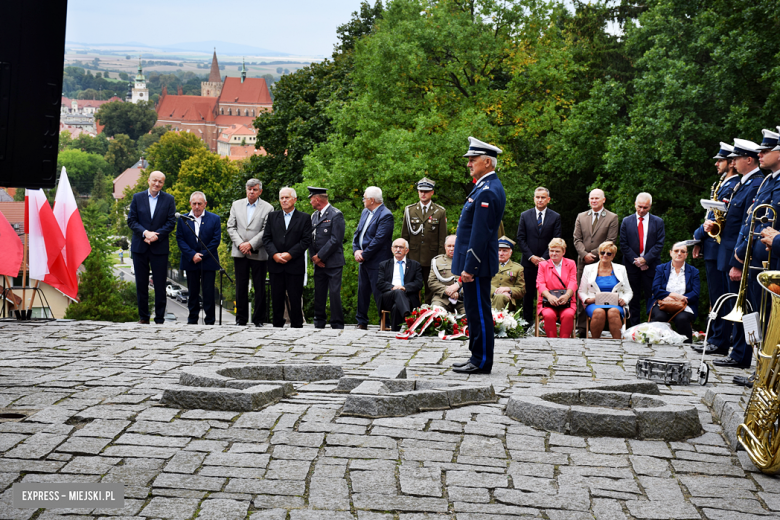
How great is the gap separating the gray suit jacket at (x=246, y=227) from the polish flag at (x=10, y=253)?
3.03 metres

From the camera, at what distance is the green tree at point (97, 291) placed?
5178 cm

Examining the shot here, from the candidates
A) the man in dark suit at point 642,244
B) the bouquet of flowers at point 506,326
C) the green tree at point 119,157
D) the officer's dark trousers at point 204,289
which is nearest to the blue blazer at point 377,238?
the bouquet of flowers at point 506,326

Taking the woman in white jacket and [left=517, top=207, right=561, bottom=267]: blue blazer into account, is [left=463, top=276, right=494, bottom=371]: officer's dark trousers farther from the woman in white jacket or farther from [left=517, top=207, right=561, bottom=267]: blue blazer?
[left=517, top=207, right=561, bottom=267]: blue blazer

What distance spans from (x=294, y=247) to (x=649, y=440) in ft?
23.9

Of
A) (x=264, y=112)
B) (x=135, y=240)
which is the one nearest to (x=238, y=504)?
(x=135, y=240)

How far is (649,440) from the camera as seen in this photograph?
215 inches

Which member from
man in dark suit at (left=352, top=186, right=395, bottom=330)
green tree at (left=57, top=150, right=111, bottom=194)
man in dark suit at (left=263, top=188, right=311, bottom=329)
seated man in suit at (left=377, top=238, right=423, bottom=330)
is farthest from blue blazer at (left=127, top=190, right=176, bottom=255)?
green tree at (left=57, top=150, right=111, bottom=194)

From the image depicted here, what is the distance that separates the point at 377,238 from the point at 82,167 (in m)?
115

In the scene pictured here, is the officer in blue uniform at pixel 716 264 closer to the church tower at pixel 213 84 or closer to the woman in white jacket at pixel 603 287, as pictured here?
the woman in white jacket at pixel 603 287

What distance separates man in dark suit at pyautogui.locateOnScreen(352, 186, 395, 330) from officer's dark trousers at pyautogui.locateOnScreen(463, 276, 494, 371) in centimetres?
408

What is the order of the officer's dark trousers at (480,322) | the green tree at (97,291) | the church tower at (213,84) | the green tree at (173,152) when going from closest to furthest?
the officer's dark trousers at (480,322), the green tree at (97,291), the green tree at (173,152), the church tower at (213,84)

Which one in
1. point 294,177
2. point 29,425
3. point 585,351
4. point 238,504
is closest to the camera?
point 238,504

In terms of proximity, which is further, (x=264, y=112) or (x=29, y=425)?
(x=264, y=112)

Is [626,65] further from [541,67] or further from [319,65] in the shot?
[319,65]
